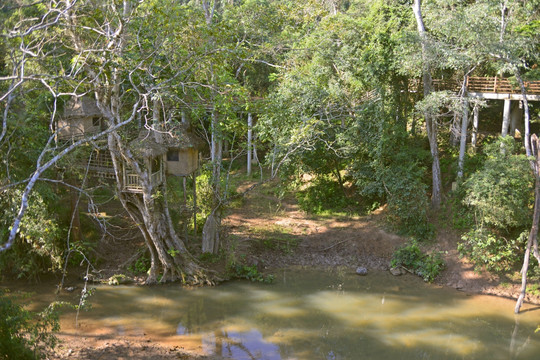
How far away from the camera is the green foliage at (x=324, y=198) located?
20062 mm

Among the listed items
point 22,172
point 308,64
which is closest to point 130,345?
point 22,172

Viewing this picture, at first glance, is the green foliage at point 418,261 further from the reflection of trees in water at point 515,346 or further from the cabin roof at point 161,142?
the cabin roof at point 161,142

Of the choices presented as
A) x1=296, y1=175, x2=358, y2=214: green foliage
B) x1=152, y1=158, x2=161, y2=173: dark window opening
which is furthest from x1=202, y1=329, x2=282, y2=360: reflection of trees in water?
x1=296, y1=175, x2=358, y2=214: green foliage

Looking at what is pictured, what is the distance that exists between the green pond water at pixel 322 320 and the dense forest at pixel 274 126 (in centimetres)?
129

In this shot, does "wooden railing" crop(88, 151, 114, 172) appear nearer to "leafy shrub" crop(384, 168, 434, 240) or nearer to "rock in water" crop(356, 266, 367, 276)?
"rock in water" crop(356, 266, 367, 276)

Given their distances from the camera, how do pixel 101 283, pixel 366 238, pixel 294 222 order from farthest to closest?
pixel 294 222, pixel 366 238, pixel 101 283

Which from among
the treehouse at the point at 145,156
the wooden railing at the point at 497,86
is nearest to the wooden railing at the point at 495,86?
the wooden railing at the point at 497,86

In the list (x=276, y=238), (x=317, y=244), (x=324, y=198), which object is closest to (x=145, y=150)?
(x=276, y=238)

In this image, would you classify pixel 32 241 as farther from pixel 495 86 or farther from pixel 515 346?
pixel 495 86

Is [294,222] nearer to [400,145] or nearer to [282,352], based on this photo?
[400,145]

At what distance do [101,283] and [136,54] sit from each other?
7.37 metres

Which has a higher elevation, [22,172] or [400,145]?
[400,145]

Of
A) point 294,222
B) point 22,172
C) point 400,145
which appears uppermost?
point 400,145

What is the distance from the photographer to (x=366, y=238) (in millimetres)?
17688
